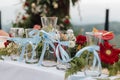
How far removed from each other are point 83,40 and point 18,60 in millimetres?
294

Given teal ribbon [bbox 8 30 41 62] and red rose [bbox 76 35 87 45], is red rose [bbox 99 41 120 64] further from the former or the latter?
teal ribbon [bbox 8 30 41 62]

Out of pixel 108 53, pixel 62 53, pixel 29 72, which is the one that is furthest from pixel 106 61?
pixel 29 72

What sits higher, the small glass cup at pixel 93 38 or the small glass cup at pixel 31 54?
the small glass cup at pixel 93 38

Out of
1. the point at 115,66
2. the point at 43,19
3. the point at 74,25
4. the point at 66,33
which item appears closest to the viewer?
the point at 115,66

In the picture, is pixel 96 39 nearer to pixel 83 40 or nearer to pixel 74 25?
pixel 83 40

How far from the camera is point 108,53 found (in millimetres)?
1051

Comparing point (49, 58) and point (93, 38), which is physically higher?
point (93, 38)

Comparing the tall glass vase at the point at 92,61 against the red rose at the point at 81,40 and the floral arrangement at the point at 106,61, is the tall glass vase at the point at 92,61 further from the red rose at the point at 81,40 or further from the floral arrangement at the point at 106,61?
the red rose at the point at 81,40

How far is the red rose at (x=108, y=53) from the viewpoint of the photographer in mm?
1047

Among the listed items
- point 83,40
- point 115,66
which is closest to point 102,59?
point 115,66

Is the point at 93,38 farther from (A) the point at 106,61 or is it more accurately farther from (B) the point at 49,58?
(B) the point at 49,58

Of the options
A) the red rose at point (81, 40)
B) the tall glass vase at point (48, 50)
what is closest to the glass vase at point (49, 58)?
the tall glass vase at point (48, 50)

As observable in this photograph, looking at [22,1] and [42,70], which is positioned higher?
[22,1]

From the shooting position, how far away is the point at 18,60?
1.27 meters
